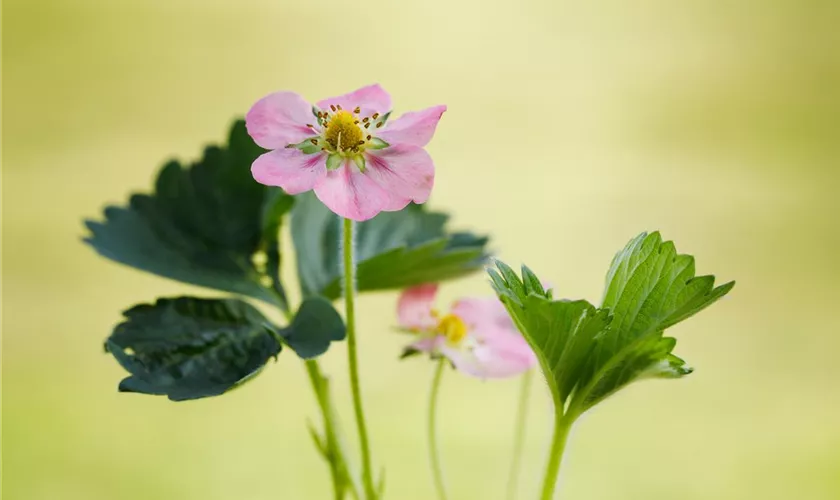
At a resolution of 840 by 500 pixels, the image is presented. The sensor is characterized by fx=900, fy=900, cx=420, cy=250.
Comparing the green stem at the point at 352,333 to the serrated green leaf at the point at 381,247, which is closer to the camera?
the green stem at the point at 352,333

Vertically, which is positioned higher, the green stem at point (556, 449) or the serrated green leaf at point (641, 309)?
the serrated green leaf at point (641, 309)

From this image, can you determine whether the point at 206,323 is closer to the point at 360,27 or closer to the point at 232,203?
the point at 232,203

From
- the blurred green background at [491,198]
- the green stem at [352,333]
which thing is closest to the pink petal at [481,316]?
the green stem at [352,333]

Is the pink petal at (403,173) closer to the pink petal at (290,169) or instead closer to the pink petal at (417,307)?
the pink petal at (290,169)

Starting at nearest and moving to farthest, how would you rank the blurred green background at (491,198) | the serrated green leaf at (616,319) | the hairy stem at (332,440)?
the serrated green leaf at (616,319) < the hairy stem at (332,440) < the blurred green background at (491,198)

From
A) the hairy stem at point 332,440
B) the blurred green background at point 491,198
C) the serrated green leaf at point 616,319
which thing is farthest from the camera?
the blurred green background at point 491,198

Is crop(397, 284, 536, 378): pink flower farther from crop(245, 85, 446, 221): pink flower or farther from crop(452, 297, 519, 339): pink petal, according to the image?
crop(245, 85, 446, 221): pink flower

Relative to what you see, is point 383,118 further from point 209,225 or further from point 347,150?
point 209,225

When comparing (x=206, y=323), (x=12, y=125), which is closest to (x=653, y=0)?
(x=12, y=125)
